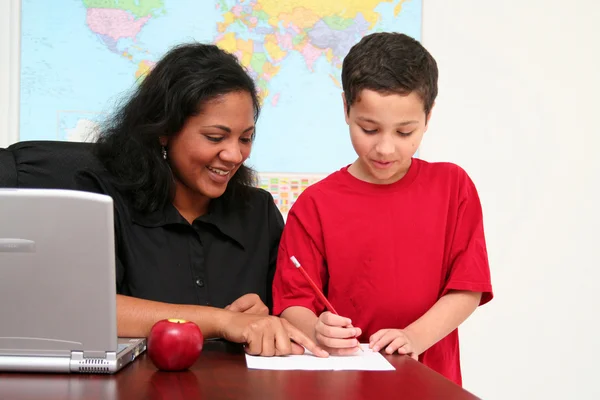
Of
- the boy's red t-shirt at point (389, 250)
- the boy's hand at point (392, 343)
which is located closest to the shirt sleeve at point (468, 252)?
the boy's red t-shirt at point (389, 250)

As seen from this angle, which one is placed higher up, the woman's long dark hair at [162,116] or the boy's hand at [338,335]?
the woman's long dark hair at [162,116]

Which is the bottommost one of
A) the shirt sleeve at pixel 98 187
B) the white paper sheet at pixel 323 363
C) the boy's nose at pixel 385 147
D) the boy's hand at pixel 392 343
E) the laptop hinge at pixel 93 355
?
the white paper sheet at pixel 323 363

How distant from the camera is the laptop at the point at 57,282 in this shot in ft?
3.08

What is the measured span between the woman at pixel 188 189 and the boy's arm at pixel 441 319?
438mm

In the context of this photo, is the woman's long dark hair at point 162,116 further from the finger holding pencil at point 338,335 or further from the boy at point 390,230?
the finger holding pencil at point 338,335

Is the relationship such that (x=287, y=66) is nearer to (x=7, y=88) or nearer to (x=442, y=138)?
(x=442, y=138)

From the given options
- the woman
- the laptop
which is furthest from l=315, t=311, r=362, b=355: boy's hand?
the woman

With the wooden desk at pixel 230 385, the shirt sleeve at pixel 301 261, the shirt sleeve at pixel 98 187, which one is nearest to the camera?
the wooden desk at pixel 230 385

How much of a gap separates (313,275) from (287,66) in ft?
5.46

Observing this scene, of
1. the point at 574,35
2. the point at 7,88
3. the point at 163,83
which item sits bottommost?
the point at 163,83

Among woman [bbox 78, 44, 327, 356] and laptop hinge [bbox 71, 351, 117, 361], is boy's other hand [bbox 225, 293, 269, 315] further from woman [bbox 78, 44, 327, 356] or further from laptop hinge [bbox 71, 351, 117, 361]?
laptop hinge [bbox 71, 351, 117, 361]

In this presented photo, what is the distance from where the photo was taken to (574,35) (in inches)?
122

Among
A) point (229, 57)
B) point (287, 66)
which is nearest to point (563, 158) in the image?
point (287, 66)

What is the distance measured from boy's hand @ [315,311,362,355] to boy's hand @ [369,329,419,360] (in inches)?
2.1
